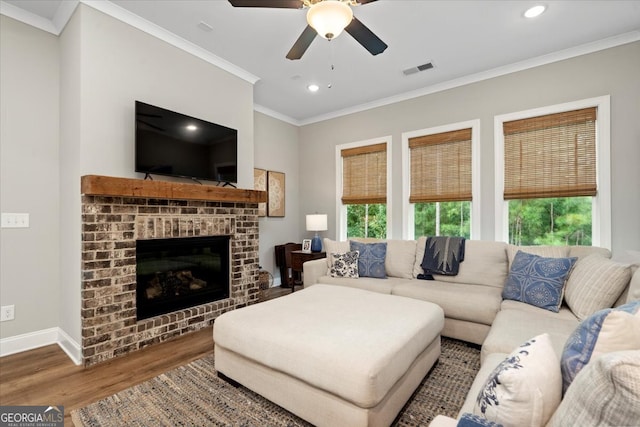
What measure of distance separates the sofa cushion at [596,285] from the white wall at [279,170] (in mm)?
3793

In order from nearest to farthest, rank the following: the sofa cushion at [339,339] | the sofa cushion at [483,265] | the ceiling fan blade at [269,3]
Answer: the sofa cushion at [339,339], the ceiling fan blade at [269,3], the sofa cushion at [483,265]

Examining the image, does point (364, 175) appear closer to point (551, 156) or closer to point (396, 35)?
point (396, 35)

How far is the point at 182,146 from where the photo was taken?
A: 3020mm

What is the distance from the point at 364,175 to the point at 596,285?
3.16m

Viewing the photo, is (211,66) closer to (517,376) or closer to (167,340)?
(167,340)

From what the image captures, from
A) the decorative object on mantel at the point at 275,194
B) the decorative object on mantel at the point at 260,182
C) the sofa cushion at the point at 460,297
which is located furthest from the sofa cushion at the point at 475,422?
the decorative object on mantel at the point at 275,194

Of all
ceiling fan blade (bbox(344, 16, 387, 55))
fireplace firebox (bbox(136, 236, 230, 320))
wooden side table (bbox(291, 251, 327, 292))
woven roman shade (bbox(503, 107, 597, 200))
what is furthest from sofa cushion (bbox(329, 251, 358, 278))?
ceiling fan blade (bbox(344, 16, 387, 55))

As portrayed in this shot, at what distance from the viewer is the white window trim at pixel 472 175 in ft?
12.3

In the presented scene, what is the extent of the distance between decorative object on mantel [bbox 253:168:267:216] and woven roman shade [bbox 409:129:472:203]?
2.25 m

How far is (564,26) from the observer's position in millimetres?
2814

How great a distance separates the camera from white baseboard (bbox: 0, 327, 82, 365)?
8.15ft

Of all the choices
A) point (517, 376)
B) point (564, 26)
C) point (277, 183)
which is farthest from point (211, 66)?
point (517, 376)

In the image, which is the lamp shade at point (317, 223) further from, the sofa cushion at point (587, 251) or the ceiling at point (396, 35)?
the sofa cushion at point (587, 251)

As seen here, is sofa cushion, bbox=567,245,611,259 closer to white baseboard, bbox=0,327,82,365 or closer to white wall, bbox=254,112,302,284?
white wall, bbox=254,112,302,284
